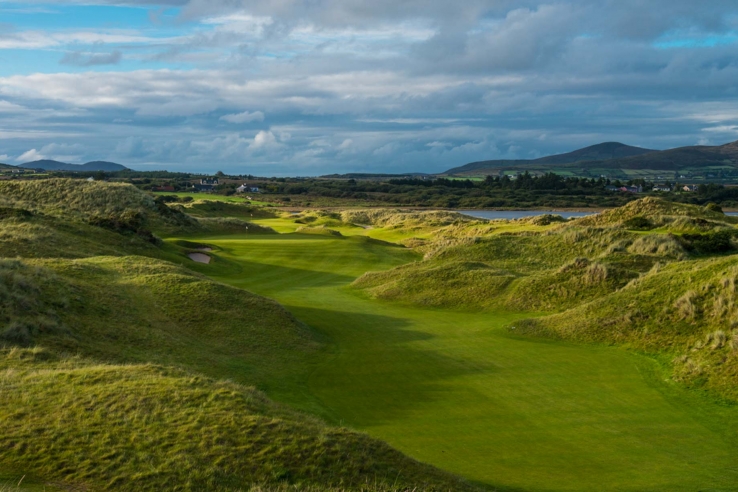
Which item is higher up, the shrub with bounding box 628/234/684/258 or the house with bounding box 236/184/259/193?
the house with bounding box 236/184/259/193

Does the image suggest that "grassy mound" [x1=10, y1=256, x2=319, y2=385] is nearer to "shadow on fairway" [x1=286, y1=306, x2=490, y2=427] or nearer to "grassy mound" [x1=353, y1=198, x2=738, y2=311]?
"shadow on fairway" [x1=286, y1=306, x2=490, y2=427]

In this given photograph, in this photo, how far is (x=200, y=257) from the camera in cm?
4072

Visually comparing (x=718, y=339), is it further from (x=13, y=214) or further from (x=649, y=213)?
(x=649, y=213)

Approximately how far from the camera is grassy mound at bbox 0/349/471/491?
9.13 meters

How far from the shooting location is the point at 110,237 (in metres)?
37.9

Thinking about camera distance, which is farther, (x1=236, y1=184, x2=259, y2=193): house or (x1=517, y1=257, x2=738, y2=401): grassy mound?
(x1=236, y1=184, x2=259, y2=193): house

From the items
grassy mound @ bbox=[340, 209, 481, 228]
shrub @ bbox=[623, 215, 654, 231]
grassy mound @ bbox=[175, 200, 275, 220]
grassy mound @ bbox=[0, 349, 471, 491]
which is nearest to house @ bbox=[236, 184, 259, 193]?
grassy mound @ bbox=[175, 200, 275, 220]

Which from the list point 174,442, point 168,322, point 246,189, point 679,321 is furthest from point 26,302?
point 246,189

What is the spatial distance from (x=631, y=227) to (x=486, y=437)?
107 feet

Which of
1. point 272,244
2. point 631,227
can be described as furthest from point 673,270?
point 272,244

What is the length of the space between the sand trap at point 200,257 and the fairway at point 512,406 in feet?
50.0

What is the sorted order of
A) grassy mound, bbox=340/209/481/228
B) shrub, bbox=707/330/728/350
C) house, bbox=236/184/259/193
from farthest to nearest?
1. house, bbox=236/184/259/193
2. grassy mound, bbox=340/209/481/228
3. shrub, bbox=707/330/728/350

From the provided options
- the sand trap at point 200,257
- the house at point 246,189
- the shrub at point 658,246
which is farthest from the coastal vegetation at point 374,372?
the house at point 246,189

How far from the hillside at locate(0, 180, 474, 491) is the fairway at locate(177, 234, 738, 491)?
1.61 metres
